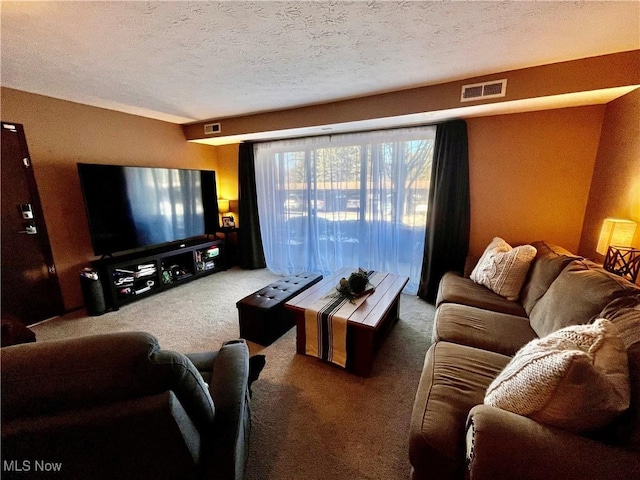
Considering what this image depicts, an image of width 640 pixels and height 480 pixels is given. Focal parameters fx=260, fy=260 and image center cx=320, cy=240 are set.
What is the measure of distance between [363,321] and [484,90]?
7.14 feet

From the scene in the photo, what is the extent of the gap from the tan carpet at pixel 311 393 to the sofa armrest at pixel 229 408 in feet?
1.29

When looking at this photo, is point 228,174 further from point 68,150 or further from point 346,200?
point 346,200

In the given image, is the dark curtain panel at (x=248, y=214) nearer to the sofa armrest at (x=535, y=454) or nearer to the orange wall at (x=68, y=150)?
the orange wall at (x=68, y=150)

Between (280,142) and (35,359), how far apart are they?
369 centimetres

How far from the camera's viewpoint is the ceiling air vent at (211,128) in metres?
3.71

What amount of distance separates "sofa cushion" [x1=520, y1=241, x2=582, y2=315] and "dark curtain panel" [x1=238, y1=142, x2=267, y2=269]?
11.7 ft

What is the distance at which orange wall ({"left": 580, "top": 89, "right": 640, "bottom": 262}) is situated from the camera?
6.25 feet

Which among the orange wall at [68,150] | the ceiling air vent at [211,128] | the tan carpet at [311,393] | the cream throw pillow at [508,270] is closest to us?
the tan carpet at [311,393]

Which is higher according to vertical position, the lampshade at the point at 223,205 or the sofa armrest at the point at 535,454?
the lampshade at the point at 223,205

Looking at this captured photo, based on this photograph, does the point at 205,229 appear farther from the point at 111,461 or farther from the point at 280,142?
the point at 111,461

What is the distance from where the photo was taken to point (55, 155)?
2.78 meters

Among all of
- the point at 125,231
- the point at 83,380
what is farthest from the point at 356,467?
the point at 125,231

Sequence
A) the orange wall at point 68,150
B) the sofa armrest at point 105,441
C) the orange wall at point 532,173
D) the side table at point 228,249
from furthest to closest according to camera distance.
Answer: the side table at point 228,249
the orange wall at point 68,150
the orange wall at point 532,173
the sofa armrest at point 105,441

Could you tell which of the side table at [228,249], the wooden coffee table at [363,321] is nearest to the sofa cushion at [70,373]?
the wooden coffee table at [363,321]
